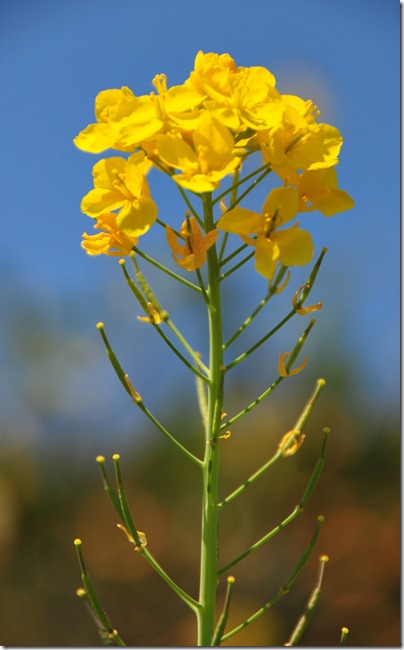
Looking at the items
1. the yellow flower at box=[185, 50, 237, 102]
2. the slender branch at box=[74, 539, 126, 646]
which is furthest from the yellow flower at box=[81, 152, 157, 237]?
the slender branch at box=[74, 539, 126, 646]

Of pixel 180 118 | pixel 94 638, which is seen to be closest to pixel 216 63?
pixel 180 118

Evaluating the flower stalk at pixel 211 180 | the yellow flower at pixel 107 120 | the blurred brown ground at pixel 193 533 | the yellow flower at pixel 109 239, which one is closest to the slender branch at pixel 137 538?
the flower stalk at pixel 211 180

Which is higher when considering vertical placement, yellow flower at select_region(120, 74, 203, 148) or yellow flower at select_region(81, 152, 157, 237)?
yellow flower at select_region(120, 74, 203, 148)

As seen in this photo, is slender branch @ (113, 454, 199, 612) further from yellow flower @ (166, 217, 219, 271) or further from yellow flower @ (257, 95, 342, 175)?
yellow flower @ (257, 95, 342, 175)

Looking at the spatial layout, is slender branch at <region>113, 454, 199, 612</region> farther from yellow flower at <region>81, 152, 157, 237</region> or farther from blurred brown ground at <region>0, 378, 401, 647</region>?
blurred brown ground at <region>0, 378, 401, 647</region>

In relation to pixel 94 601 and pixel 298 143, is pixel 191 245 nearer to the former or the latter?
pixel 298 143

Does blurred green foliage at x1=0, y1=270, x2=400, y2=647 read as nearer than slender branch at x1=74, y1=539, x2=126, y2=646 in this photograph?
No

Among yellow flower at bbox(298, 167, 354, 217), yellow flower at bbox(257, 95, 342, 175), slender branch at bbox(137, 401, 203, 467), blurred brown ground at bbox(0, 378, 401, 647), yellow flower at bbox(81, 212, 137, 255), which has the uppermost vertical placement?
yellow flower at bbox(257, 95, 342, 175)

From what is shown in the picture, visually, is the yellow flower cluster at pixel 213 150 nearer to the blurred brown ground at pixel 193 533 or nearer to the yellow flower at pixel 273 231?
the yellow flower at pixel 273 231
